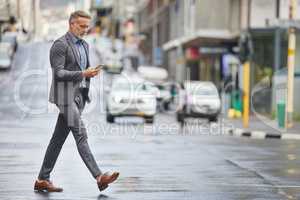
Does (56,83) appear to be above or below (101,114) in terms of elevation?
above

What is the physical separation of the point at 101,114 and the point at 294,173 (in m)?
27.2

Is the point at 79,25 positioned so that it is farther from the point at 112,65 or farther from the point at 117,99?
the point at 112,65

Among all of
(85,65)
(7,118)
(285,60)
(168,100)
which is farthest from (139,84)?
(85,65)

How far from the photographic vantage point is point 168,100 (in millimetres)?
49000

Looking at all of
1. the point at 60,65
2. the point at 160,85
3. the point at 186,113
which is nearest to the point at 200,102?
the point at 186,113

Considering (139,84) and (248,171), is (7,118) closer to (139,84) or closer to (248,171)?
(139,84)

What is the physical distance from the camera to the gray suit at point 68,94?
1051cm

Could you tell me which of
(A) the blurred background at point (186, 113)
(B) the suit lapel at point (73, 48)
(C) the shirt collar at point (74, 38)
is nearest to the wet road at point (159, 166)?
(A) the blurred background at point (186, 113)

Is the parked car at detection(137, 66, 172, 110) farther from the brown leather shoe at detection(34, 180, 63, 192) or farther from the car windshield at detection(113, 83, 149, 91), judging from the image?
the brown leather shoe at detection(34, 180, 63, 192)

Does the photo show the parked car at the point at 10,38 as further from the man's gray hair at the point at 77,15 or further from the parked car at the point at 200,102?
the man's gray hair at the point at 77,15

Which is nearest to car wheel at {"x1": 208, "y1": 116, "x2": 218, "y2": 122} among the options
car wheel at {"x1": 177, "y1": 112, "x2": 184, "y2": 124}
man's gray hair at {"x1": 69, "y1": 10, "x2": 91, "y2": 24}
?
car wheel at {"x1": 177, "y1": 112, "x2": 184, "y2": 124}

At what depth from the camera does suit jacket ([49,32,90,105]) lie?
1049cm

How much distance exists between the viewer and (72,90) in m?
10.6

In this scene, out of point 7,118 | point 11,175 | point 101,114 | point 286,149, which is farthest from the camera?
point 101,114
